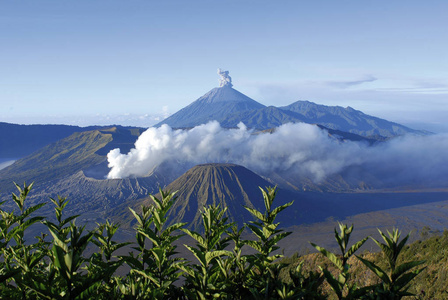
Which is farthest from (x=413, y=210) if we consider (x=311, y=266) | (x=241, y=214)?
(x=311, y=266)

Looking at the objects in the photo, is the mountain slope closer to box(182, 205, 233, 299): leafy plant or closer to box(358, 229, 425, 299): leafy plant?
box(182, 205, 233, 299): leafy plant

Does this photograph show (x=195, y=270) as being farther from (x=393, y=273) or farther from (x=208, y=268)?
(x=393, y=273)

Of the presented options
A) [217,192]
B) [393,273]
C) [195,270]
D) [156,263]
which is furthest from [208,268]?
[217,192]

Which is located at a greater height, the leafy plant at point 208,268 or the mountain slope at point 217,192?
the leafy plant at point 208,268

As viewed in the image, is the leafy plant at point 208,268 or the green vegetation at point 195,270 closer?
the green vegetation at point 195,270

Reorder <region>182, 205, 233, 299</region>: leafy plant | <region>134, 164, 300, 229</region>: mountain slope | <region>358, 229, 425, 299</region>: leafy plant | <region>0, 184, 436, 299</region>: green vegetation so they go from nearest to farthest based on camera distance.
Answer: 1. <region>0, 184, 436, 299</region>: green vegetation
2. <region>358, 229, 425, 299</region>: leafy plant
3. <region>182, 205, 233, 299</region>: leafy plant
4. <region>134, 164, 300, 229</region>: mountain slope

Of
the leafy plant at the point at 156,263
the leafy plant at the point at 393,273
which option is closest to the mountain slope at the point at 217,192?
the leafy plant at the point at 156,263

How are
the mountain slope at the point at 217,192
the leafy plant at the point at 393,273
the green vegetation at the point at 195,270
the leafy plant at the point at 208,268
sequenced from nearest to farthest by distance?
the green vegetation at the point at 195,270, the leafy plant at the point at 393,273, the leafy plant at the point at 208,268, the mountain slope at the point at 217,192

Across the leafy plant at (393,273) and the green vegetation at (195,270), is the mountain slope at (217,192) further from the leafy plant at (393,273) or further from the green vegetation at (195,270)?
the leafy plant at (393,273)

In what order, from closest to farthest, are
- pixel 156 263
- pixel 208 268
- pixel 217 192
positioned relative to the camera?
pixel 208 268 → pixel 156 263 → pixel 217 192

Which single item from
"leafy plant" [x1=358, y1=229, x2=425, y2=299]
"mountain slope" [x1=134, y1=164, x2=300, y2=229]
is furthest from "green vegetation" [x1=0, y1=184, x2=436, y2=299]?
"mountain slope" [x1=134, y1=164, x2=300, y2=229]

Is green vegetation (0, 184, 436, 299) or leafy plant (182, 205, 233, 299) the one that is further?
leafy plant (182, 205, 233, 299)

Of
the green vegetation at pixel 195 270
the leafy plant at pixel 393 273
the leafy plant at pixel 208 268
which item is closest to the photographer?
the green vegetation at pixel 195 270
